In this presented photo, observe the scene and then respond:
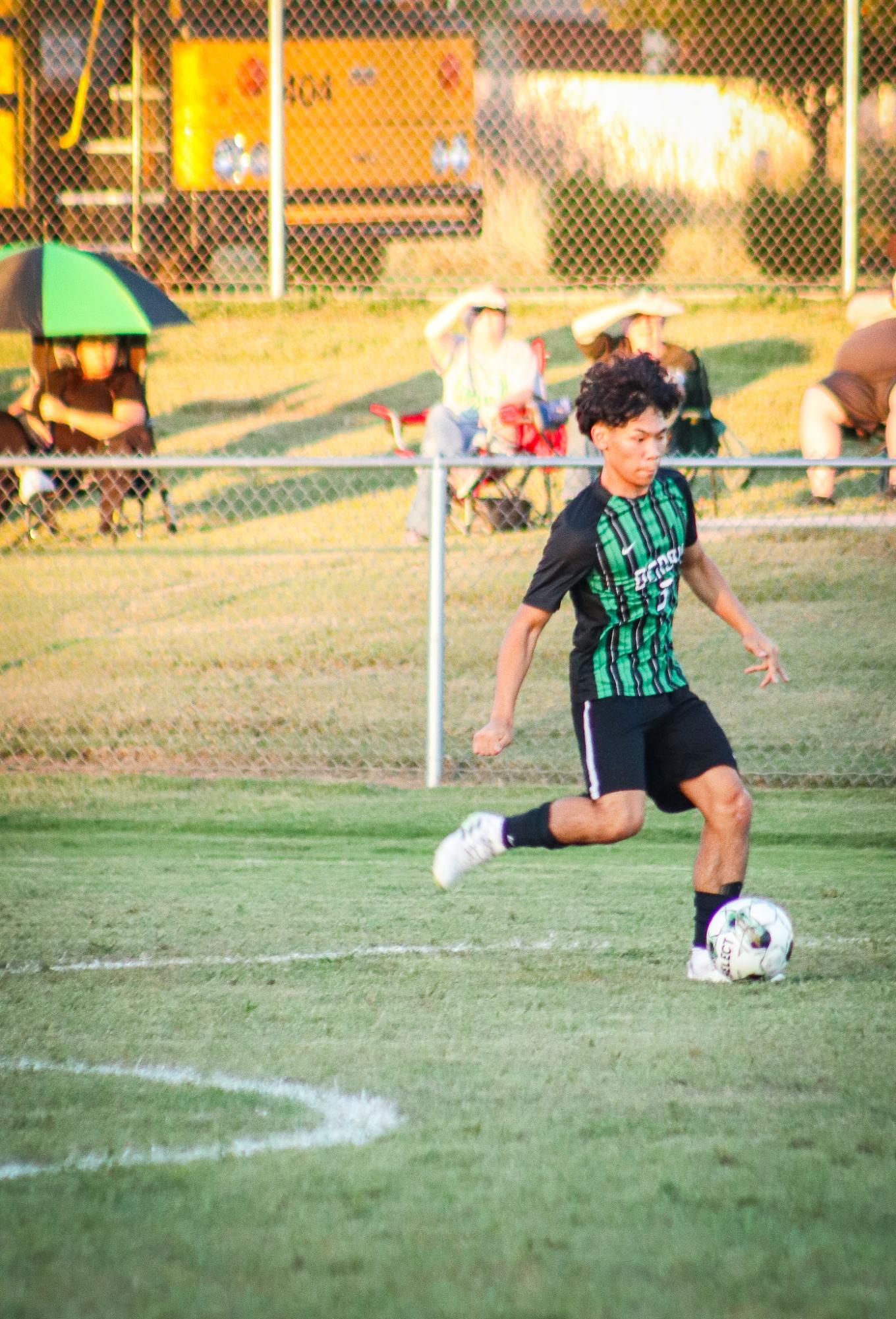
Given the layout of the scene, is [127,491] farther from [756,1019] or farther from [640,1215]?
[640,1215]

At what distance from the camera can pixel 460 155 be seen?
1588 centimetres

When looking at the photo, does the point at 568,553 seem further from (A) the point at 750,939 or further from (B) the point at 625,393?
(A) the point at 750,939

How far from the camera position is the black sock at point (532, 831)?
4945mm

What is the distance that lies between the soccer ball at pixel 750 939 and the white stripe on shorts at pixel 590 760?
1.58 ft

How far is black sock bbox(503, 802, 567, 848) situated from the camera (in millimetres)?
4945

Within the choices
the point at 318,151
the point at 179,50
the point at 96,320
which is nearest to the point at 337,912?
the point at 96,320

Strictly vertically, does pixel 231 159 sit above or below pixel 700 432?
above

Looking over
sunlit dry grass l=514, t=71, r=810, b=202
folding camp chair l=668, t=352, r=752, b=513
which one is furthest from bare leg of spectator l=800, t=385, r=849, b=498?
sunlit dry grass l=514, t=71, r=810, b=202

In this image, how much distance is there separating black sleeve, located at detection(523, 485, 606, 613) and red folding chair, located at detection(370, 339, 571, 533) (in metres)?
5.60

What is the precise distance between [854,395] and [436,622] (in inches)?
171

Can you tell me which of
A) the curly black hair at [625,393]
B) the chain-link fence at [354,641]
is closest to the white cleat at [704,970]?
the curly black hair at [625,393]

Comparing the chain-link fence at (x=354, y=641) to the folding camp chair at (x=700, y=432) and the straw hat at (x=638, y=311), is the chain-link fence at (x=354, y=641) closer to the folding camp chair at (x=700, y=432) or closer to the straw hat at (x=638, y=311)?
the folding camp chair at (x=700, y=432)

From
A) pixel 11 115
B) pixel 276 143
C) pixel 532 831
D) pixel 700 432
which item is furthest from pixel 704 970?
pixel 11 115

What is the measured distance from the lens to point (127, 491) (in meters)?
11.0
